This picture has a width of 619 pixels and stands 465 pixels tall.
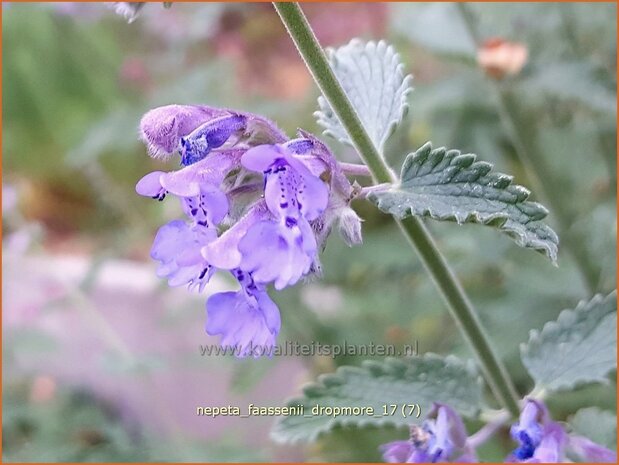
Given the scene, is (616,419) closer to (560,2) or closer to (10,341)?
(560,2)

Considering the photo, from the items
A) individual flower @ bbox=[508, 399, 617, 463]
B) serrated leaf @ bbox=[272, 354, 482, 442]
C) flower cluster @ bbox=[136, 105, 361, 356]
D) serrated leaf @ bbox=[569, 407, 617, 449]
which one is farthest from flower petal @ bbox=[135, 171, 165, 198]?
serrated leaf @ bbox=[569, 407, 617, 449]

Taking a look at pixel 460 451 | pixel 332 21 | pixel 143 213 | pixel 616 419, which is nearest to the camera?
pixel 460 451

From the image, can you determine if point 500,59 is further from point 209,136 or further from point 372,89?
point 209,136

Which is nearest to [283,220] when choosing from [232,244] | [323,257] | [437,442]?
[232,244]

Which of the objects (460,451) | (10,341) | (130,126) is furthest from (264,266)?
(10,341)

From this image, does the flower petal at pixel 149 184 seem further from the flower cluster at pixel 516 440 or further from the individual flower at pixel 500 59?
the individual flower at pixel 500 59

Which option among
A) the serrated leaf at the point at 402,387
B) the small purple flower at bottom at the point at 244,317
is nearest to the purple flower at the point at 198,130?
the small purple flower at bottom at the point at 244,317
